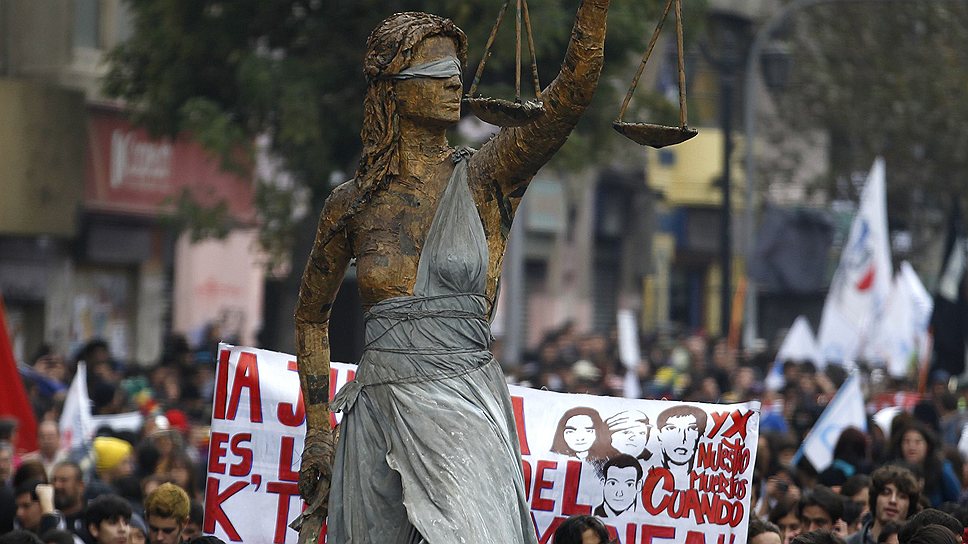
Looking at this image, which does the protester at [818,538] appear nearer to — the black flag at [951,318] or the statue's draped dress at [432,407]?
the statue's draped dress at [432,407]

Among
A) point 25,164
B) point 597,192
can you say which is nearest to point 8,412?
point 25,164

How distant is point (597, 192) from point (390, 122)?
34.7m

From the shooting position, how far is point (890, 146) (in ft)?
111

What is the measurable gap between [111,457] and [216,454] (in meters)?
4.68

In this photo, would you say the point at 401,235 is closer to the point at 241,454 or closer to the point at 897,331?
the point at 241,454

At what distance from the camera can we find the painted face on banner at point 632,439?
29.2 ft

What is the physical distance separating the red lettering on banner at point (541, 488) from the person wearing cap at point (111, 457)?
4458 millimetres

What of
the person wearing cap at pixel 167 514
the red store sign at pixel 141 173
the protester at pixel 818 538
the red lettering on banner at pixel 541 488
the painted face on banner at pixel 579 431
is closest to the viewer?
the protester at pixel 818 538

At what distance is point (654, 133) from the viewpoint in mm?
6418

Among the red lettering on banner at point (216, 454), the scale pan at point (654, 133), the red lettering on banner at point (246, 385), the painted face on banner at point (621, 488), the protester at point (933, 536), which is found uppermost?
the scale pan at point (654, 133)

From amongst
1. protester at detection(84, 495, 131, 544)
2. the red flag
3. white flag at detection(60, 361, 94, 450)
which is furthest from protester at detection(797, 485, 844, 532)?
the red flag

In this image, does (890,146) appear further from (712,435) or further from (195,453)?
(712,435)

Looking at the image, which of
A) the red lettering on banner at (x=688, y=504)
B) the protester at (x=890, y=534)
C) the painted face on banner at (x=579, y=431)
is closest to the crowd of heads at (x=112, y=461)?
the painted face on banner at (x=579, y=431)

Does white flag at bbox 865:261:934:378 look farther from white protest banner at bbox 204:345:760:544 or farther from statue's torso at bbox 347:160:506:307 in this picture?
statue's torso at bbox 347:160:506:307
